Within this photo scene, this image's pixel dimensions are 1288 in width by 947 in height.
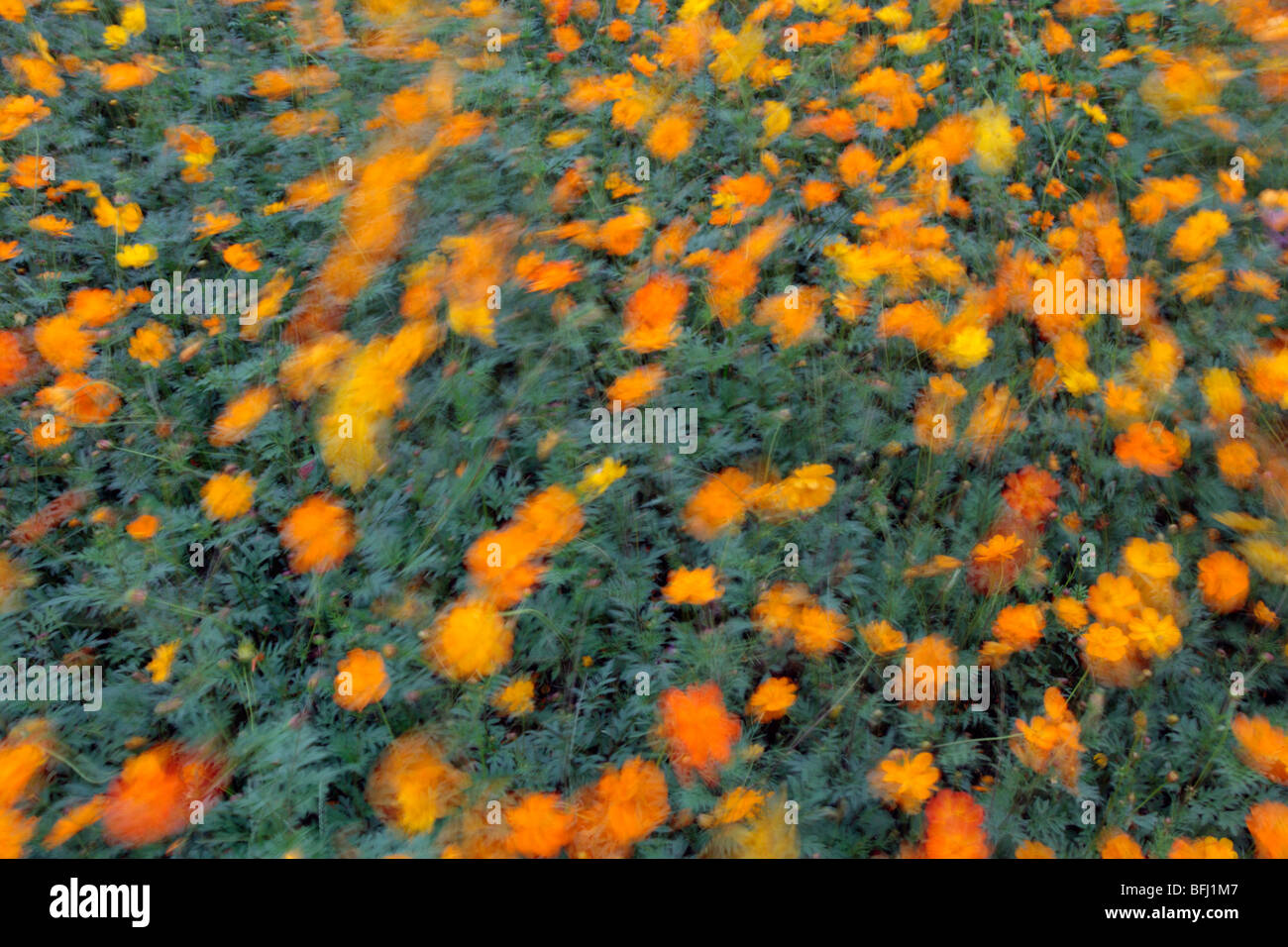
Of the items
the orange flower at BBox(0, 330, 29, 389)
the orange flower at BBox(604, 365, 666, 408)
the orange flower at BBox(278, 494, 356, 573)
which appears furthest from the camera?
the orange flower at BBox(0, 330, 29, 389)

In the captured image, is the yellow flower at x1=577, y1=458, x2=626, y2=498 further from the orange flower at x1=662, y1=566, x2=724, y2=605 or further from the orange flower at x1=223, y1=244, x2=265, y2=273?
the orange flower at x1=223, y1=244, x2=265, y2=273

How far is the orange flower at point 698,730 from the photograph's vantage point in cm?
119

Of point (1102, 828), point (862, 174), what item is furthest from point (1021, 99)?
point (1102, 828)

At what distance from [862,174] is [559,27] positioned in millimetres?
855

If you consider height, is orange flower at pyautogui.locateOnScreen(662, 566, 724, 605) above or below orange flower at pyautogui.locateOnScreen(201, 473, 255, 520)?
below

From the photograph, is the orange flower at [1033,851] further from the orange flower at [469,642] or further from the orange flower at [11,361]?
the orange flower at [11,361]

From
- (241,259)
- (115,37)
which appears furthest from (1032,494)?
(115,37)

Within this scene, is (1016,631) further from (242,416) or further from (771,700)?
(242,416)

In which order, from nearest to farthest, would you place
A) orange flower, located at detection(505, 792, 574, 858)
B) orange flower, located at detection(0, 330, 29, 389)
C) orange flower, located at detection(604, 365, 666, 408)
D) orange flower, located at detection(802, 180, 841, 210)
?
1. orange flower, located at detection(505, 792, 574, 858)
2. orange flower, located at detection(604, 365, 666, 408)
3. orange flower, located at detection(0, 330, 29, 389)
4. orange flower, located at detection(802, 180, 841, 210)

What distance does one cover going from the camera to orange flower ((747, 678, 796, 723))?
124 cm

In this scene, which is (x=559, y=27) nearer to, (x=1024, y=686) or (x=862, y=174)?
(x=862, y=174)

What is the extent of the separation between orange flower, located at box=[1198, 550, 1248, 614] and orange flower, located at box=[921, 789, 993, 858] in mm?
497

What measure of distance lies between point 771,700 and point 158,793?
0.84 metres

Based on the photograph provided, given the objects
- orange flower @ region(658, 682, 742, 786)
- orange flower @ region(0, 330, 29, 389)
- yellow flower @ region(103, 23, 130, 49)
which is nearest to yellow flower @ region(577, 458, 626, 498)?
orange flower @ region(658, 682, 742, 786)
